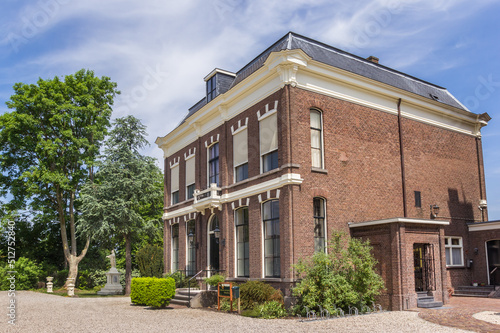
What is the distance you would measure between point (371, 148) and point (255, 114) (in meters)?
5.46

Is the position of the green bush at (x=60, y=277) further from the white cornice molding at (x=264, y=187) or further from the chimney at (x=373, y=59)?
the chimney at (x=373, y=59)

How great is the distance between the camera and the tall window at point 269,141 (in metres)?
19.0

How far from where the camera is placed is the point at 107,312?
18.3 meters

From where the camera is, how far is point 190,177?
27.0 meters

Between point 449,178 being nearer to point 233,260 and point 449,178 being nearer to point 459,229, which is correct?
point 459,229

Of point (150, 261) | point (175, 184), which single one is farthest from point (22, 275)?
point (175, 184)

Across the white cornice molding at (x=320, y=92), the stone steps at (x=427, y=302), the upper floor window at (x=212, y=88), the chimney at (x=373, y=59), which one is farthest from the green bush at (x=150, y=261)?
the chimney at (x=373, y=59)

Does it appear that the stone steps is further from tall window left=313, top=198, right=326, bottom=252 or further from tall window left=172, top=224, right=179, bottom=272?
tall window left=172, top=224, right=179, bottom=272

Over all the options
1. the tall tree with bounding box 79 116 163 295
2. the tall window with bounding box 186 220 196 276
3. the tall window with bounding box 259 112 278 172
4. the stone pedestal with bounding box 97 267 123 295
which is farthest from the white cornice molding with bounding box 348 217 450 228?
the stone pedestal with bounding box 97 267 123 295

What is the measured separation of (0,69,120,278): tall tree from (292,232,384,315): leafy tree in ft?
75.7

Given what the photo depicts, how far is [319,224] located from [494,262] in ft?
33.4

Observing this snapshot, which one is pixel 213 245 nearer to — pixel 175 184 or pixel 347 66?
pixel 175 184

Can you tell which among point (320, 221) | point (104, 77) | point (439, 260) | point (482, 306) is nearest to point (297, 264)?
point (320, 221)

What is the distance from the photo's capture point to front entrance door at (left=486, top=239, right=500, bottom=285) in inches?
860
